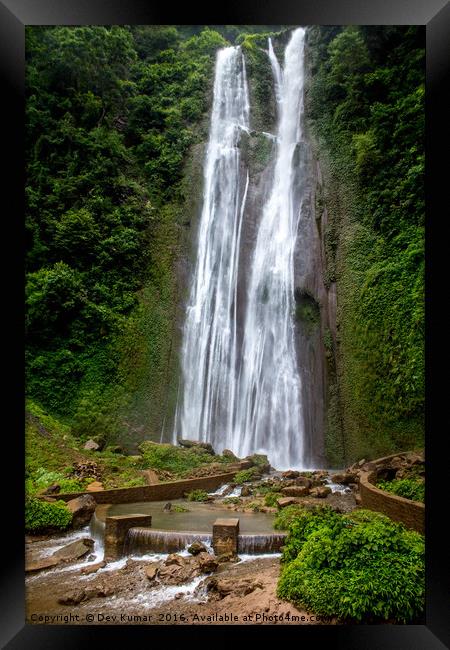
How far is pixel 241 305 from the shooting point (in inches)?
357

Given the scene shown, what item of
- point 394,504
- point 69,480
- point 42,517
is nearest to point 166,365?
point 69,480

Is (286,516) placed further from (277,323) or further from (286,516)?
(277,323)

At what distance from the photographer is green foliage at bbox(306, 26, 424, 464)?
5598mm

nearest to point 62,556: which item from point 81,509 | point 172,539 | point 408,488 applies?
point 81,509

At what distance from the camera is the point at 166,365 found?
8.46 metres

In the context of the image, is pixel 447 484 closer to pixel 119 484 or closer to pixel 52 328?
pixel 119 484

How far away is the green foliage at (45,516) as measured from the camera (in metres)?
5.07

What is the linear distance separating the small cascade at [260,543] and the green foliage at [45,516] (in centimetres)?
225

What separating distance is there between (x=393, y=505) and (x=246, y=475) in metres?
2.27

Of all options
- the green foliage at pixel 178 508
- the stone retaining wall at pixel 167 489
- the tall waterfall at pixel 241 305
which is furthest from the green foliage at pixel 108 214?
the green foliage at pixel 178 508

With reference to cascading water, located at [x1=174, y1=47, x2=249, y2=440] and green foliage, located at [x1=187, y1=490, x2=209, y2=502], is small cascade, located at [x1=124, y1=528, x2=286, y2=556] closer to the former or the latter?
green foliage, located at [x1=187, y1=490, x2=209, y2=502]

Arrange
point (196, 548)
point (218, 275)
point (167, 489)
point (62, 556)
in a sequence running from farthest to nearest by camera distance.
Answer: point (218, 275) < point (167, 489) < point (62, 556) < point (196, 548)

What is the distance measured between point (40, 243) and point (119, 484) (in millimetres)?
4346

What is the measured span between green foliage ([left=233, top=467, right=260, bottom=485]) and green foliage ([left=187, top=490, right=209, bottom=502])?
1.67ft
